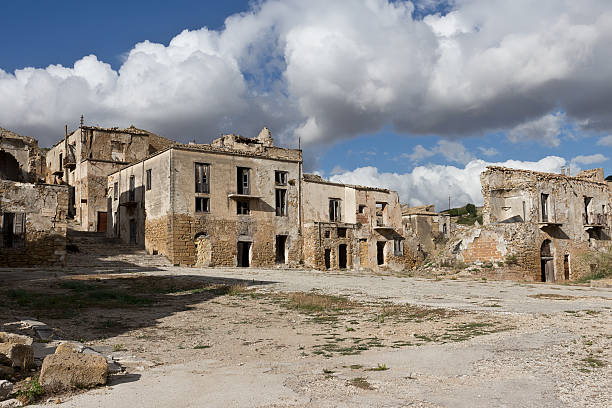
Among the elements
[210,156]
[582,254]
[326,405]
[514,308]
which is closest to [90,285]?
[514,308]

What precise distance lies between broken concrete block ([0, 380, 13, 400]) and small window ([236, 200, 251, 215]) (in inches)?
1106

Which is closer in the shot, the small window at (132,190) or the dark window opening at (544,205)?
the dark window opening at (544,205)

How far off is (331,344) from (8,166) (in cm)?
3290

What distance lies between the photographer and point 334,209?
38.8m

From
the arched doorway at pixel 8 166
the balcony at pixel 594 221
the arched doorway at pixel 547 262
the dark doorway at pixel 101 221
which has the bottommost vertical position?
the arched doorway at pixel 547 262

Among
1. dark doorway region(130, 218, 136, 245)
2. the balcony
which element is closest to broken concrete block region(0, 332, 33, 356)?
dark doorway region(130, 218, 136, 245)

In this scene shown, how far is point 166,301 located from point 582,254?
92.0 ft

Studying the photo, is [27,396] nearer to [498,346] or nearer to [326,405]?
[326,405]

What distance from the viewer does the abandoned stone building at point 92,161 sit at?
3919 centimetres

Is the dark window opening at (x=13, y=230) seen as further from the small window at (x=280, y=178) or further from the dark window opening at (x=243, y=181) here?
the small window at (x=280, y=178)

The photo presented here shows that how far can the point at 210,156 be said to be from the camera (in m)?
32.8

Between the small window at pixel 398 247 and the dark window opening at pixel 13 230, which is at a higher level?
the dark window opening at pixel 13 230

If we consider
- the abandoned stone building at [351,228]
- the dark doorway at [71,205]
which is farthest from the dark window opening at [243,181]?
the dark doorway at [71,205]

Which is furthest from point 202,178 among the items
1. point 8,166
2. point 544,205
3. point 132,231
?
point 544,205
